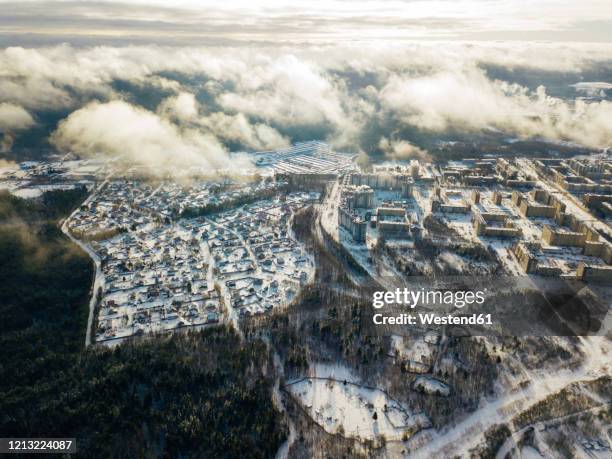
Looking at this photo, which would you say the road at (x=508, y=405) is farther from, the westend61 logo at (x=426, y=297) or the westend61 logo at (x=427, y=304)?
the westend61 logo at (x=426, y=297)

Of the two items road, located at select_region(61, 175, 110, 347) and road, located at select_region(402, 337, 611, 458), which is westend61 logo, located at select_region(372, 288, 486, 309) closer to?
road, located at select_region(402, 337, 611, 458)

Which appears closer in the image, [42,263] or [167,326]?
[167,326]

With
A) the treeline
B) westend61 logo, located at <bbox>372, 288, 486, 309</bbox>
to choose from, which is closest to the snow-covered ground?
the treeline

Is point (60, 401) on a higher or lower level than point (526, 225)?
higher

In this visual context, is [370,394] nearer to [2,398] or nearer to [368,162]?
[2,398]

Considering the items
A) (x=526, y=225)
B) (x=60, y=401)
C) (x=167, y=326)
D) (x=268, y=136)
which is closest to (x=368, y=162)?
(x=268, y=136)

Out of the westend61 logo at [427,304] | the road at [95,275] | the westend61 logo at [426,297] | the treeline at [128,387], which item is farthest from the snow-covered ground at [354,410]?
the road at [95,275]
